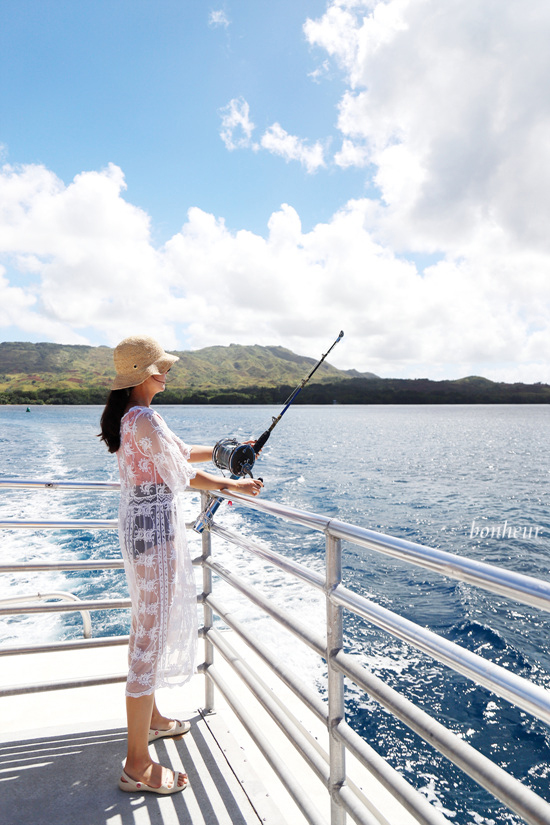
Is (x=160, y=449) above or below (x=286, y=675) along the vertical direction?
above

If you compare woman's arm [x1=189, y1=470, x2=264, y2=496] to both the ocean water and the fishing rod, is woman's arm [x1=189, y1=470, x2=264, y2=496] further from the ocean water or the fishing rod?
the ocean water

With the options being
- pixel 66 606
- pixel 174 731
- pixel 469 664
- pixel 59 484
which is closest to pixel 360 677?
pixel 469 664

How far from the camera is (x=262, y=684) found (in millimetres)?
2010

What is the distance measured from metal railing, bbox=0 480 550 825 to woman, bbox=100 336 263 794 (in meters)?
0.23

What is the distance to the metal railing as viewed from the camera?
93 cm

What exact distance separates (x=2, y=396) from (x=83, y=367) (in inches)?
2157

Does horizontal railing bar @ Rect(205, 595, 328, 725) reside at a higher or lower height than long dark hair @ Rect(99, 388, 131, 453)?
lower

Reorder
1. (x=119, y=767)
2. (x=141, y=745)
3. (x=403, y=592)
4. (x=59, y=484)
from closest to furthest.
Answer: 1. (x=141, y=745)
2. (x=119, y=767)
3. (x=59, y=484)
4. (x=403, y=592)

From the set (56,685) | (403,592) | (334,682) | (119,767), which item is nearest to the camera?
(334,682)

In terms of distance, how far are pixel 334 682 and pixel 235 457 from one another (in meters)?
1.08

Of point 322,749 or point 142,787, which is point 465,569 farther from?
point 142,787

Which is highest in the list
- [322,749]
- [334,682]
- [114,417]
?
[114,417]

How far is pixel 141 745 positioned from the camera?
6.70ft

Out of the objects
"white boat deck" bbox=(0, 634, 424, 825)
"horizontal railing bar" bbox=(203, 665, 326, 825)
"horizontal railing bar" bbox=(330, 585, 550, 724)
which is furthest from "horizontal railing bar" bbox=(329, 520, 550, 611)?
"horizontal railing bar" bbox=(203, 665, 326, 825)
